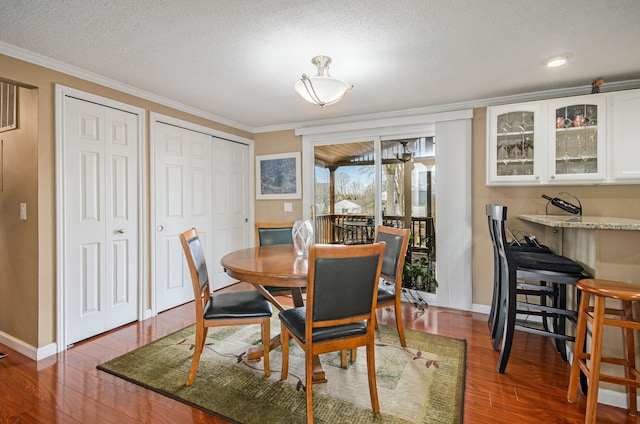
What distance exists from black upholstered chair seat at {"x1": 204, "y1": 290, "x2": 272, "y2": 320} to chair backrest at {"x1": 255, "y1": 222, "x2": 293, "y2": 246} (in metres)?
0.91

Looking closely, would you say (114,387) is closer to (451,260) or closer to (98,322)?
(98,322)

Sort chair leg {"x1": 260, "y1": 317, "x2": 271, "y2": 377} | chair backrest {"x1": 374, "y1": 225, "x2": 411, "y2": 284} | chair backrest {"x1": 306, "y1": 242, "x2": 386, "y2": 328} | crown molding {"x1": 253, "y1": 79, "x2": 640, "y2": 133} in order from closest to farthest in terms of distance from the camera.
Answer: chair backrest {"x1": 306, "y1": 242, "x2": 386, "y2": 328} → chair leg {"x1": 260, "y1": 317, "x2": 271, "y2": 377} → chair backrest {"x1": 374, "y1": 225, "x2": 411, "y2": 284} → crown molding {"x1": 253, "y1": 79, "x2": 640, "y2": 133}

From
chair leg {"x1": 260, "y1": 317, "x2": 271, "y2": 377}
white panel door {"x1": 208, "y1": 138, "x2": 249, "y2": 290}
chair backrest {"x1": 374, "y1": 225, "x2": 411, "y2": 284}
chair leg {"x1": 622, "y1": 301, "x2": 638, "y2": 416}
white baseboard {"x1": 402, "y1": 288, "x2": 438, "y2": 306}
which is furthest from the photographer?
white panel door {"x1": 208, "y1": 138, "x2": 249, "y2": 290}

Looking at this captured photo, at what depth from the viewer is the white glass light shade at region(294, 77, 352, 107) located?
208 centimetres

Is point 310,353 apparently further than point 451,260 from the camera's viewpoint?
No

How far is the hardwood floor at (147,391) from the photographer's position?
Answer: 5.61 feet

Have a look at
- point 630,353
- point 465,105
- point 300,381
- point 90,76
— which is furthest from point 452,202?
point 90,76

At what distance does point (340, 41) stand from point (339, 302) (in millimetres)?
1696

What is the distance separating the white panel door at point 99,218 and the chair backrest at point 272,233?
48.1 inches

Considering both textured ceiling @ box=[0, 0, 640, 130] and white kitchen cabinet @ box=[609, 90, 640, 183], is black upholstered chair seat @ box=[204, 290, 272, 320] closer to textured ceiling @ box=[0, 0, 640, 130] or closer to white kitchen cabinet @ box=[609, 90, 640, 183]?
textured ceiling @ box=[0, 0, 640, 130]

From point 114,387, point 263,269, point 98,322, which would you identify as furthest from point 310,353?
point 98,322

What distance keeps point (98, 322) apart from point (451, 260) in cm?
355

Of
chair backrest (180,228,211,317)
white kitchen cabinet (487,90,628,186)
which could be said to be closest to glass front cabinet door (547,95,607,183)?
white kitchen cabinet (487,90,628,186)

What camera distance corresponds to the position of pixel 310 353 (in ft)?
5.16
